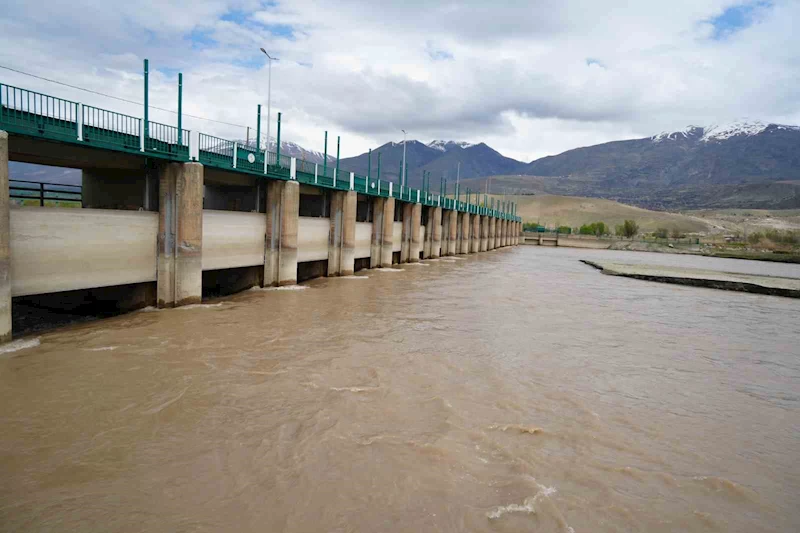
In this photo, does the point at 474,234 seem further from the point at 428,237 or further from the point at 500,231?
the point at 500,231

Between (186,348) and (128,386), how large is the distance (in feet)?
9.71

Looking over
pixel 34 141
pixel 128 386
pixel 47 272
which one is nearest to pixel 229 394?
pixel 128 386

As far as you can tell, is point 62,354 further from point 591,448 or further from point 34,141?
point 591,448

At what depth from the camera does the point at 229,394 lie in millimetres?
9797

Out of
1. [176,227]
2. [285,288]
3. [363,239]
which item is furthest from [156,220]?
[363,239]

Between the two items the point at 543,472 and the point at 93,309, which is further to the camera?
the point at 93,309

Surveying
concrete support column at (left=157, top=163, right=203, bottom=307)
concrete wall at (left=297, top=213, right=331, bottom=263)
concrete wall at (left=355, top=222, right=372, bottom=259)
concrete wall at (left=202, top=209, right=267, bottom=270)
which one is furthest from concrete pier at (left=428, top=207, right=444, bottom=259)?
concrete support column at (left=157, top=163, right=203, bottom=307)

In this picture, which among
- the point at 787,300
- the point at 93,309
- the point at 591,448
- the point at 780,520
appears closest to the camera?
the point at 780,520

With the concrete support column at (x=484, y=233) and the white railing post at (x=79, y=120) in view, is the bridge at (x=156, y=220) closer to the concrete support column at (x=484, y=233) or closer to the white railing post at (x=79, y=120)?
the white railing post at (x=79, y=120)

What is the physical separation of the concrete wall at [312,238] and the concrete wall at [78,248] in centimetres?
1074

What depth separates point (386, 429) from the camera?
28.2 feet

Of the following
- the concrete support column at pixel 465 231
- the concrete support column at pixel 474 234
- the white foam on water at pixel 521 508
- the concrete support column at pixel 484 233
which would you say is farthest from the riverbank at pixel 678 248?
the white foam on water at pixel 521 508

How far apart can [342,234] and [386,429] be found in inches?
939

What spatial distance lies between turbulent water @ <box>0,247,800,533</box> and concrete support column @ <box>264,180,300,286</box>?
7765mm
